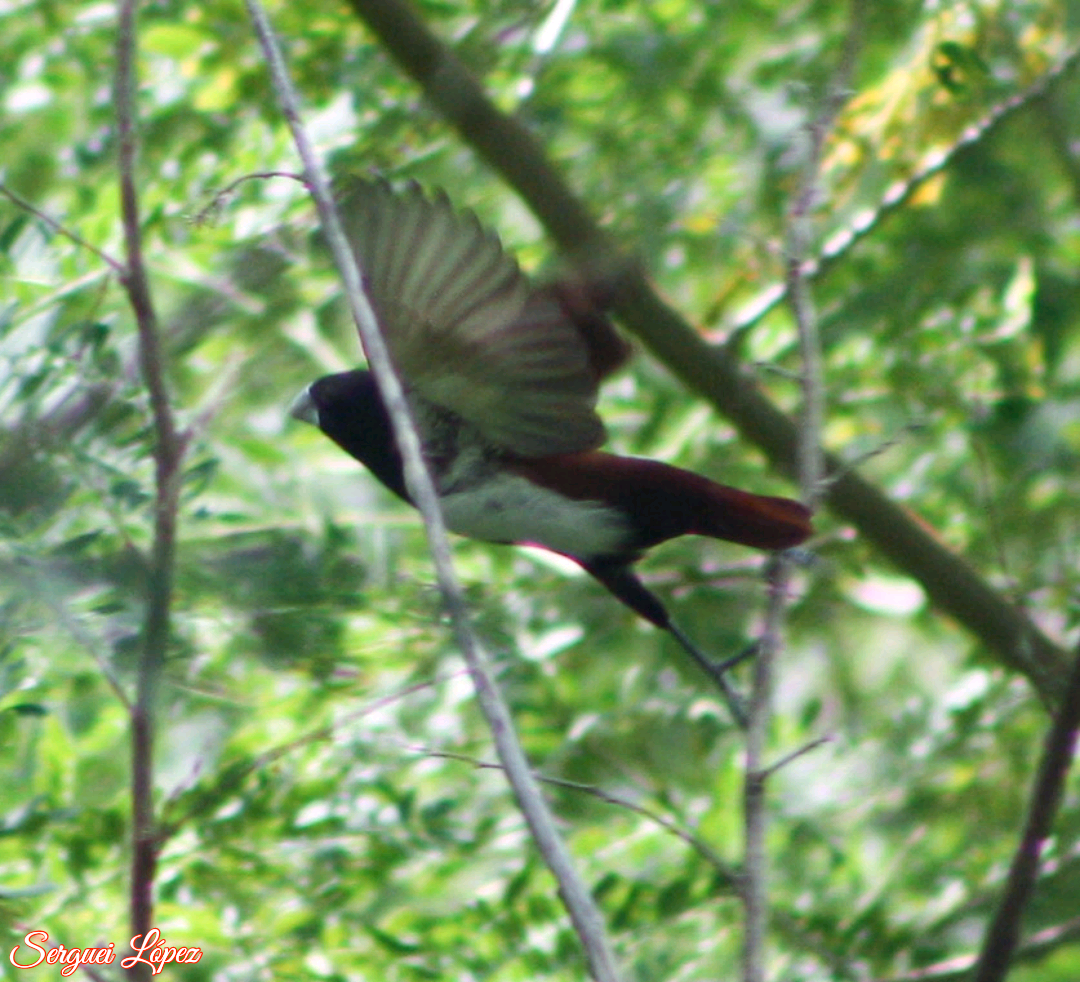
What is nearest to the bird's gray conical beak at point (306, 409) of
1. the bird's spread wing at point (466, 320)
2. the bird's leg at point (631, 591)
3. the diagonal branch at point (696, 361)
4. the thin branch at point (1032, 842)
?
the bird's spread wing at point (466, 320)

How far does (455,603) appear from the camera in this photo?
5.09ft

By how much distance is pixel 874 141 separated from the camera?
3.54 metres

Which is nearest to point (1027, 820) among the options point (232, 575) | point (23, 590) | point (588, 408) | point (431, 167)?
point (588, 408)

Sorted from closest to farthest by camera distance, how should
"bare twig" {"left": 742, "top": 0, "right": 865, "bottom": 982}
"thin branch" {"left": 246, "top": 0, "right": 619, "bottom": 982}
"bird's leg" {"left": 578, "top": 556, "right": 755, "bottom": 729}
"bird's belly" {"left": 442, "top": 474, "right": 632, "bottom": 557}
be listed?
"thin branch" {"left": 246, "top": 0, "right": 619, "bottom": 982}
"bare twig" {"left": 742, "top": 0, "right": 865, "bottom": 982}
"bird's belly" {"left": 442, "top": 474, "right": 632, "bottom": 557}
"bird's leg" {"left": 578, "top": 556, "right": 755, "bottom": 729}

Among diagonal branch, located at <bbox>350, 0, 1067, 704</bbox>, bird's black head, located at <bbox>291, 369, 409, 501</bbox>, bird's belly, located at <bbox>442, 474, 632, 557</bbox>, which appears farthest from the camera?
diagonal branch, located at <bbox>350, 0, 1067, 704</bbox>

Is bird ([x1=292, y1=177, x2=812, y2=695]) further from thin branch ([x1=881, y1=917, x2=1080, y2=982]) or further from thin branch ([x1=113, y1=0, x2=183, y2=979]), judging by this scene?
thin branch ([x1=881, y1=917, x2=1080, y2=982])

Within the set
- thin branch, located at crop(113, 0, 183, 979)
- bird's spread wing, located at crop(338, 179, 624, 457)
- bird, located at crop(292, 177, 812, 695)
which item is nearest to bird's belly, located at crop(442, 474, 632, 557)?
bird, located at crop(292, 177, 812, 695)

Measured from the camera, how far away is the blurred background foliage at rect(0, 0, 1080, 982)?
2.28 meters

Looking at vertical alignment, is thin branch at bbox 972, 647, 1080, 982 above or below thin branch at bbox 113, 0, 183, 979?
below

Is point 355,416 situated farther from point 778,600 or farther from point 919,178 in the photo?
point 919,178

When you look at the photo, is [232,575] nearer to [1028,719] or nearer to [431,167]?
[431,167]

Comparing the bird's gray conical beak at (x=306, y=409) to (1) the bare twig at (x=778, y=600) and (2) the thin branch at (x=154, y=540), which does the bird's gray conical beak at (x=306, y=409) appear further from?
(1) the bare twig at (x=778, y=600)

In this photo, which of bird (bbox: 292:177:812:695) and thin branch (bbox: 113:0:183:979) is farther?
bird (bbox: 292:177:812:695)

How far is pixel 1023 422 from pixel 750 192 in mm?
965
